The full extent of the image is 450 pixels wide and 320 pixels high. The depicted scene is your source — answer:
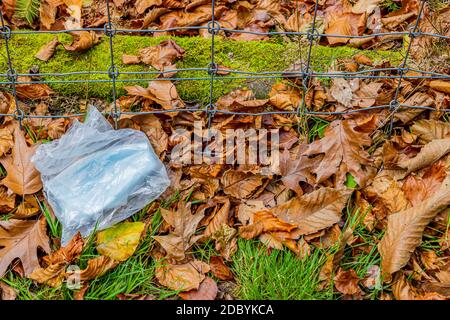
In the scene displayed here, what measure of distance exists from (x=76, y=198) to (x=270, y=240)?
34.4 inches

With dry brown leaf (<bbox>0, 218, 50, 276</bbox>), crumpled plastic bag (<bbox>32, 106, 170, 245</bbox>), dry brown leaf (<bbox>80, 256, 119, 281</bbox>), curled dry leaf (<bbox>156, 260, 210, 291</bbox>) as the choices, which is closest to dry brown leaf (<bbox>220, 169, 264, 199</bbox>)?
crumpled plastic bag (<bbox>32, 106, 170, 245</bbox>)

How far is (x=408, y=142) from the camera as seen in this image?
2.61m

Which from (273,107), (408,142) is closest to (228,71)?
(273,107)

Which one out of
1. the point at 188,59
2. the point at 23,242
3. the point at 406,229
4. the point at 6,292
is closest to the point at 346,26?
the point at 188,59

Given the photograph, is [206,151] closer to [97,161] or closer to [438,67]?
[97,161]

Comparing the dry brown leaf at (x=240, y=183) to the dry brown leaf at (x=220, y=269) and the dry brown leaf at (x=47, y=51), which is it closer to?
the dry brown leaf at (x=220, y=269)

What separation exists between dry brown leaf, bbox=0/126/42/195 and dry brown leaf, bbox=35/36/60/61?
0.45 m

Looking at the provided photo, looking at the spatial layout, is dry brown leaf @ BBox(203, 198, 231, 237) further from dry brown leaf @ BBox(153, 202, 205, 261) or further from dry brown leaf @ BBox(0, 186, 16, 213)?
dry brown leaf @ BBox(0, 186, 16, 213)

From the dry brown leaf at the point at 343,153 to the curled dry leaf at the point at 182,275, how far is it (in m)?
0.68

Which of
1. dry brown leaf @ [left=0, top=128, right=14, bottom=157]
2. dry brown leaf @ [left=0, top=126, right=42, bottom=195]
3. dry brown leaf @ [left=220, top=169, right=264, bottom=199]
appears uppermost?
dry brown leaf @ [left=0, top=128, right=14, bottom=157]

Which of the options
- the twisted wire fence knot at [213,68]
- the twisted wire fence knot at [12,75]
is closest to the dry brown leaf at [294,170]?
the twisted wire fence knot at [213,68]

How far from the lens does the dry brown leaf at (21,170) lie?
96.8 inches

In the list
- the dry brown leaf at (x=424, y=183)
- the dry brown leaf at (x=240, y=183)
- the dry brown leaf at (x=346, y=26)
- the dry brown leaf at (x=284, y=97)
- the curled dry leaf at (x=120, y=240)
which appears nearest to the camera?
the curled dry leaf at (x=120, y=240)

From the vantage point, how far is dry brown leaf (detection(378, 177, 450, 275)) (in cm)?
222
